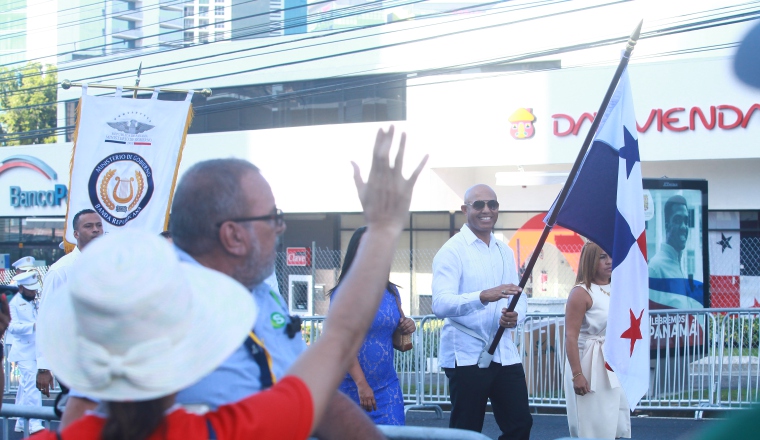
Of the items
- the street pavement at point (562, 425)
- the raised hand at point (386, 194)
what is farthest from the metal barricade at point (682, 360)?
the raised hand at point (386, 194)

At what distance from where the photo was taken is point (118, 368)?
1500 millimetres

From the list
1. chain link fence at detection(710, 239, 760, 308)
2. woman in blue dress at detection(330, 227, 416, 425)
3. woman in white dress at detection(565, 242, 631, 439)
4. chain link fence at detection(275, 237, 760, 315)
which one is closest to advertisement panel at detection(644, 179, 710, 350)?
chain link fence at detection(275, 237, 760, 315)

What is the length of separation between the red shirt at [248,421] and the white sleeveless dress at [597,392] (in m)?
4.44

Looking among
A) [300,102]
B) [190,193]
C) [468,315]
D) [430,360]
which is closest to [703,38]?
[300,102]

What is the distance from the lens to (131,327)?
1.50 metres

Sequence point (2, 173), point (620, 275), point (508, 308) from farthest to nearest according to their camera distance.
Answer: point (2, 173) < point (508, 308) < point (620, 275)

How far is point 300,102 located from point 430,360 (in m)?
12.6

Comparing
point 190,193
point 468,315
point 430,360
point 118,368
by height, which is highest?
point 190,193

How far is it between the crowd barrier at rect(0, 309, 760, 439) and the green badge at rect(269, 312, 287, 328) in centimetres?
731

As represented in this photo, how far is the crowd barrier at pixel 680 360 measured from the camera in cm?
938

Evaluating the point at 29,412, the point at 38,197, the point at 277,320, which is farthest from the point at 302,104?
the point at 277,320

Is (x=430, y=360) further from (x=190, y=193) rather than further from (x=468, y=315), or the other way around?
(x=190, y=193)

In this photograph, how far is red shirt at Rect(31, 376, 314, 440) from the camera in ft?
5.20

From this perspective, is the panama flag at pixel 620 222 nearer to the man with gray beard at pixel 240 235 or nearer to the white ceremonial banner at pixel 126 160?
the man with gray beard at pixel 240 235
